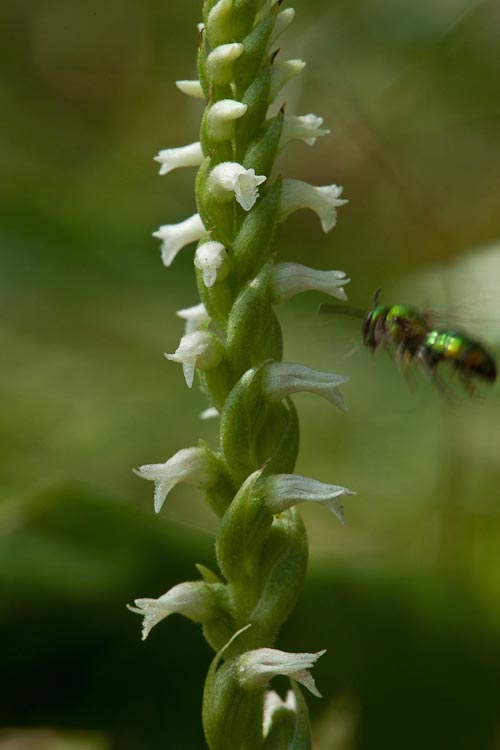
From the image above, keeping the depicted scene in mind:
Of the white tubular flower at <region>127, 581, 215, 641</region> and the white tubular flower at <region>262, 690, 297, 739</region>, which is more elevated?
the white tubular flower at <region>127, 581, 215, 641</region>

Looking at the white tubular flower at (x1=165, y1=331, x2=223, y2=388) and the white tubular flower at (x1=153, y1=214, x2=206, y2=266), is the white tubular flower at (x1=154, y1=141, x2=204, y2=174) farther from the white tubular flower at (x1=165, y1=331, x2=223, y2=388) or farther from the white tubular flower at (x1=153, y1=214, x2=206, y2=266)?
the white tubular flower at (x1=165, y1=331, x2=223, y2=388)

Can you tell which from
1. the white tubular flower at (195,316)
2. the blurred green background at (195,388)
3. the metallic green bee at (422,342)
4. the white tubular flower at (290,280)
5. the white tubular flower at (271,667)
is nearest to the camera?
the white tubular flower at (271,667)

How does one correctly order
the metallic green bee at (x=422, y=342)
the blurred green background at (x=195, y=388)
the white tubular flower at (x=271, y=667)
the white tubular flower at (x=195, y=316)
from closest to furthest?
the white tubular flower at (x=271, y=667)
the white tubular flower at (x=195, y=316)
the metallic green bee at (x=422, y=342)
the blurred green background at (x=195, y=388)

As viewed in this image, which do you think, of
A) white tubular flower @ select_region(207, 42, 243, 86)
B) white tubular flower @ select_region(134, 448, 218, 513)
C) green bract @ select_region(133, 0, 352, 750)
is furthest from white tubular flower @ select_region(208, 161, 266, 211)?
white tubular flower @ select_region(134, 448, 218, 513)

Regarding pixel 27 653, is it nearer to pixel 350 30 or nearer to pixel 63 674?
pixel 63 674

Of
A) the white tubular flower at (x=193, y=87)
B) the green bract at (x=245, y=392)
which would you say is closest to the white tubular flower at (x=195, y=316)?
the green bract at (x=245, y=392)

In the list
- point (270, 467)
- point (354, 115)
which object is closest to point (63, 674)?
point (270, 467)

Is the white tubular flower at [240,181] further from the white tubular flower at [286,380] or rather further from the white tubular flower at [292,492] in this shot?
the white tubular flower at [292,492]
